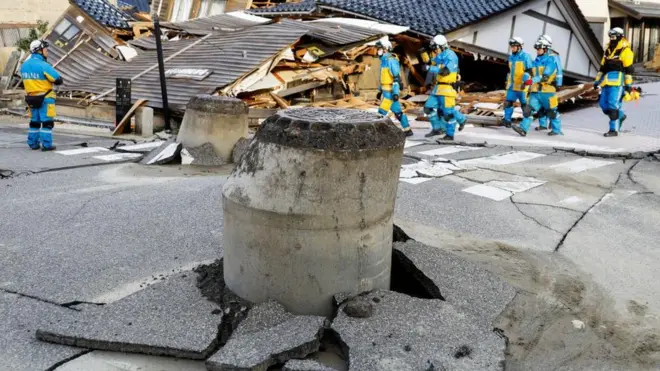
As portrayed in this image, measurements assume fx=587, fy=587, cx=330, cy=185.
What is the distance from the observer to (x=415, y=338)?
3260 millimetres

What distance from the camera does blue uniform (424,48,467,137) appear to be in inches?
398

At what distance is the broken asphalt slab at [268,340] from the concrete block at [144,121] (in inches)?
321

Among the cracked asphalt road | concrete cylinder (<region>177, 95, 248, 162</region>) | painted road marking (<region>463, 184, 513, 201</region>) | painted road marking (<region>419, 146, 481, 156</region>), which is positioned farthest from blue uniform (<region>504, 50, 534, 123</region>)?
concrete cylinder (<region>177, 95, 248, 162</region>)

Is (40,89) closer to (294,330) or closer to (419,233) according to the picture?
(419,233)

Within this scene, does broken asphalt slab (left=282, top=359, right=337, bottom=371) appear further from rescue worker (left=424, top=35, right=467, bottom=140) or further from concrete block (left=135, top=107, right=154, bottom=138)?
concrete block (left=135, top=107, right=154, bottom=138)

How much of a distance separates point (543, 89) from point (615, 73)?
1268mm

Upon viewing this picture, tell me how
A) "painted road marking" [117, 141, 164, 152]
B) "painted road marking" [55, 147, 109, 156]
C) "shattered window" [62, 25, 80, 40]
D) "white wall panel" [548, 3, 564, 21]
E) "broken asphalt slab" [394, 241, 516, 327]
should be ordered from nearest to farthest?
"broken asphalt slab" [394, 241, 516, 327]
"painted road marking" [55, 147, 109, 156]
"painted road marking" [117, 141, 164, 152]
"shattered window" [62, 25, 80, 40]
"white wall panel" [548, 3, 564, 21]

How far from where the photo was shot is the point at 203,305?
362 centimetres

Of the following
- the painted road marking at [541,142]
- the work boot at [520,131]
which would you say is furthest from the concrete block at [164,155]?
the work boot at [520,131]

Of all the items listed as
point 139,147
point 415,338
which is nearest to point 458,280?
point 415,338

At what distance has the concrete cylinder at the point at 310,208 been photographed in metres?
3.36

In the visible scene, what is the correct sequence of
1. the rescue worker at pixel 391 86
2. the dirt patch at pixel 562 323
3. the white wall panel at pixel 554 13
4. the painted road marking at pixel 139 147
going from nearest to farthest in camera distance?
the dirt patch at pixel 562 323, the painted road marking at pixel 139 147, the rescue worker at pixel 391 86, the white wall panel at pixel 554 13

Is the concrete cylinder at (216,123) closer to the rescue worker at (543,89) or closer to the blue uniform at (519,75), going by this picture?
the rescue worker at (543,89)

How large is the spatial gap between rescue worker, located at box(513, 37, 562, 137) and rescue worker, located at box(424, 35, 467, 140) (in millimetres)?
1646
